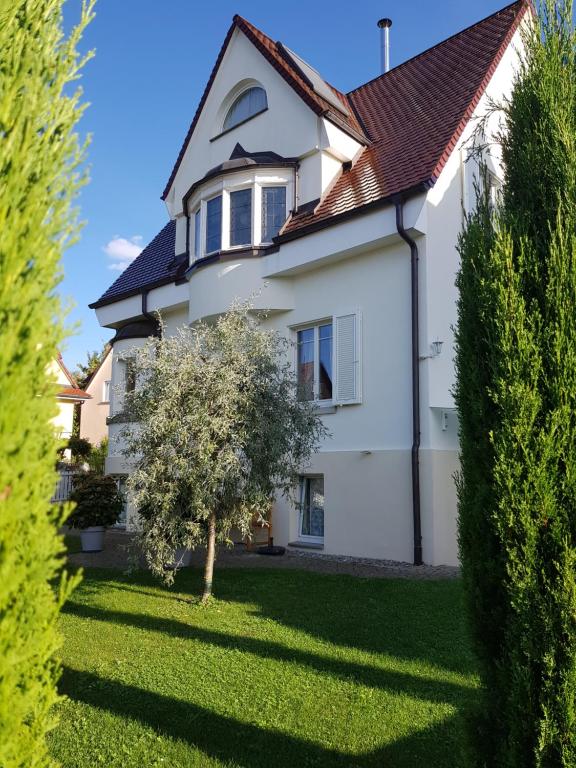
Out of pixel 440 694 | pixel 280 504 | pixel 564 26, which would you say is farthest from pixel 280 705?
pixel 280 504

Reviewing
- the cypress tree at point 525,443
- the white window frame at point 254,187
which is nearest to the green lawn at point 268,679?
the cypress tree at point 525,443

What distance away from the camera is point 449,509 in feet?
35.4

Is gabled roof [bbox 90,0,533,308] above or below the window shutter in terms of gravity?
above

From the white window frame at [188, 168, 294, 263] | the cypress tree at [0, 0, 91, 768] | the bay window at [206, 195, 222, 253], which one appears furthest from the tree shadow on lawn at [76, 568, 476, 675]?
the bay window at [206, 195, 222, 253]

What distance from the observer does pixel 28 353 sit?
1938 mm

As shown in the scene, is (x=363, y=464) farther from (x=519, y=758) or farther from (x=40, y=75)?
(x=40, y=75)

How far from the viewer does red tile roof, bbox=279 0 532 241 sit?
1182cm

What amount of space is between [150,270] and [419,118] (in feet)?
29.6

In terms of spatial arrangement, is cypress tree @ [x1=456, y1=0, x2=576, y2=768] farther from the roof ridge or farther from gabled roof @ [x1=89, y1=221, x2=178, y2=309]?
gabled roof @ [x1=89, y1=221, x2=178, y2=309]

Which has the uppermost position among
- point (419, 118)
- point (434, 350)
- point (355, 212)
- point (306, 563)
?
point (419, 118)

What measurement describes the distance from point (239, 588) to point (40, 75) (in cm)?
804

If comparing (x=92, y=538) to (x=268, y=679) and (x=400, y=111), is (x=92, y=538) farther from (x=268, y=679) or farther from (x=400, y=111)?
(x=400, y=111)

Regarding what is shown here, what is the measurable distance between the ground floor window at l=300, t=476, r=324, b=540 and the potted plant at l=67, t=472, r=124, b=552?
397cm

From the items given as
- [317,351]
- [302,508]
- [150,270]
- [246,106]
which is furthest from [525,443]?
[150,270]
